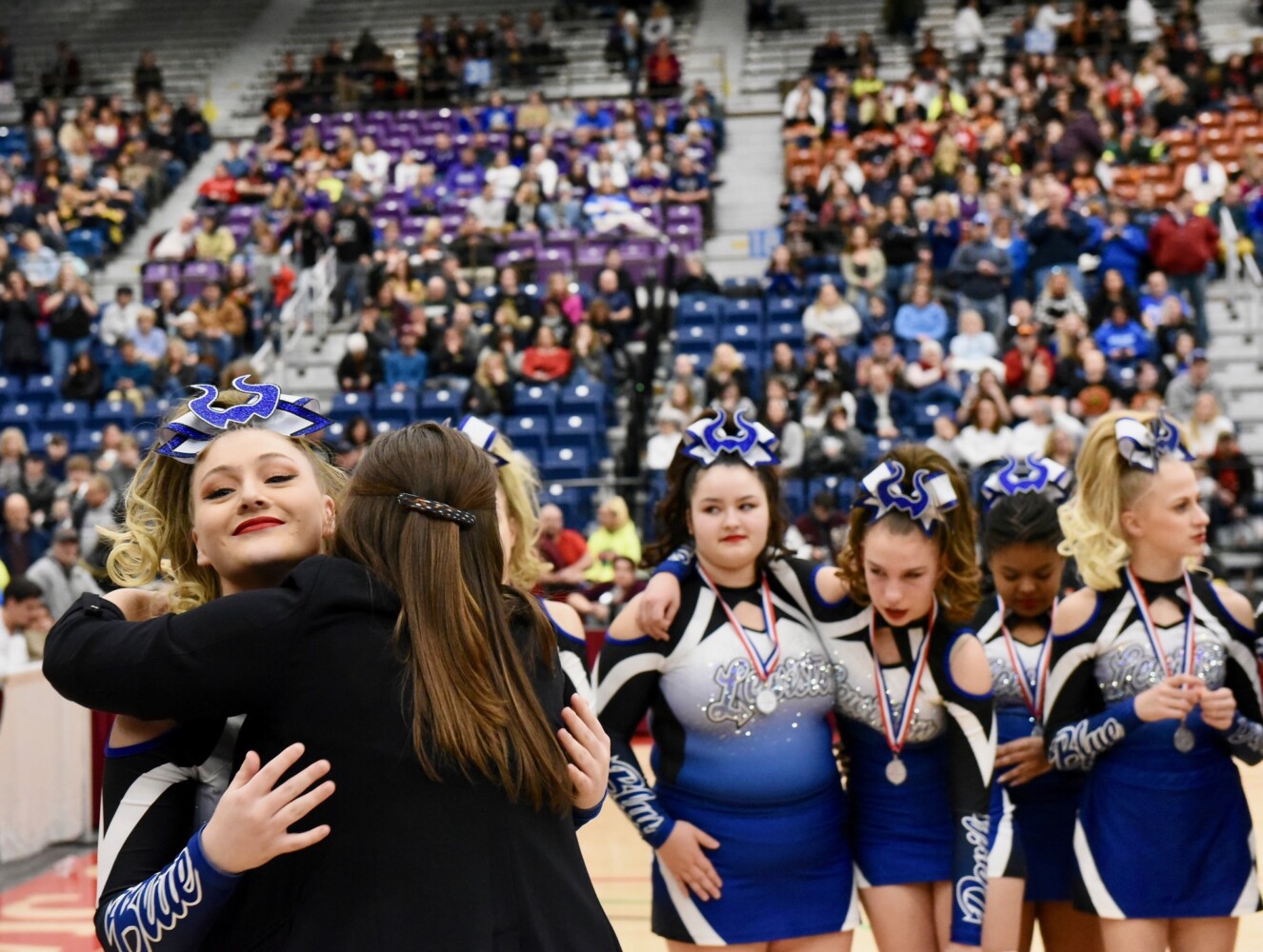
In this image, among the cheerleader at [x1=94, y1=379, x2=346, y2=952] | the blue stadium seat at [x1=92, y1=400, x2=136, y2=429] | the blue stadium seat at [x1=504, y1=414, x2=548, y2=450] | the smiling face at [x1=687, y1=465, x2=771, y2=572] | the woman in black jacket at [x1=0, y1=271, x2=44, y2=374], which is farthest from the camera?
the woman in black jacket at [x1=0, y1=271, x2=44, y2=374]

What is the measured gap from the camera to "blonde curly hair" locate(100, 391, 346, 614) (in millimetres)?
2207

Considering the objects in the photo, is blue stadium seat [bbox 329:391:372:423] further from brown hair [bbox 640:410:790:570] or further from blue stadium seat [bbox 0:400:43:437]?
brown hair [bbox 640:410:790:570]

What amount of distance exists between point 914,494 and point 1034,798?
966 millimetres

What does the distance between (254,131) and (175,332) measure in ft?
23.3

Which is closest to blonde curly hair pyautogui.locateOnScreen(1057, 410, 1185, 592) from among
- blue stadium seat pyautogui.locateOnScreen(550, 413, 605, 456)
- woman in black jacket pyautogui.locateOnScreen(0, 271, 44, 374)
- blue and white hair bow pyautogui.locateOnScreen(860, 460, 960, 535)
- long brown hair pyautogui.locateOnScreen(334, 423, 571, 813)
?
blue and white hair bow pyautogui.locateOnScreen(860, 460, 960, 535)

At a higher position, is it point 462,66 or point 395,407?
point 462,66

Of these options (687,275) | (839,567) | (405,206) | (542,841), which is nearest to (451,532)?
(542,841)

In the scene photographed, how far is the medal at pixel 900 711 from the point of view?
3.15m

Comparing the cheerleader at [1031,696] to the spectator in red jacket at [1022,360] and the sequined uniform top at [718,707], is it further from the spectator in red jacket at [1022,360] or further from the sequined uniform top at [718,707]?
the spectator in red jacket at [1022,360]

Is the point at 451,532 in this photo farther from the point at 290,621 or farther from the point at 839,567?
the point at 839,567

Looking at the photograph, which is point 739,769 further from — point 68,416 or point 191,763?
point 68,416

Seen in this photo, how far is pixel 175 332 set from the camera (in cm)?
1401

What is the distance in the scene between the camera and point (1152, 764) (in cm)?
335

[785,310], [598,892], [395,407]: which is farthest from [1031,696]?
[785,310]
